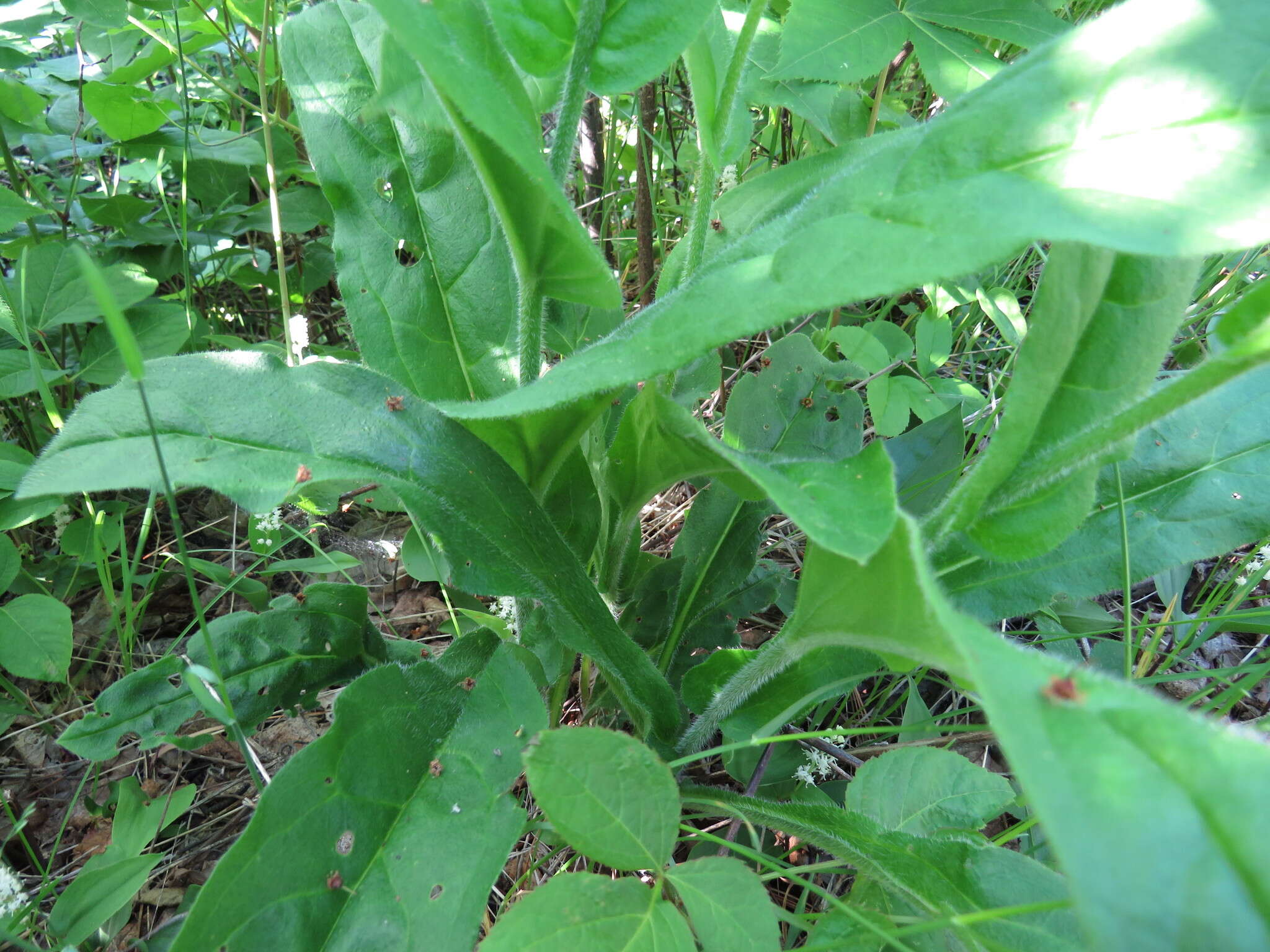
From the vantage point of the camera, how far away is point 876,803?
3.53 feet

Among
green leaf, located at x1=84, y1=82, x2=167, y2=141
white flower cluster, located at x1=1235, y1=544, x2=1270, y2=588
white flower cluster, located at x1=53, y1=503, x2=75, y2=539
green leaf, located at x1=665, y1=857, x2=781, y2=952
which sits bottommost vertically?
white flower cluster, located at x1=1235, y1=544, x2=1270, y2=588

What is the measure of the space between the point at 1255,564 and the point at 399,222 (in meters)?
1.74

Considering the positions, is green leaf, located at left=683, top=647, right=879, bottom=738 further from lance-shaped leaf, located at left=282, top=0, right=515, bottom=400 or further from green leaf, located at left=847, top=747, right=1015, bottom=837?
lance-shaped leaf, located at left=282, top=0, right=515, bottom=400

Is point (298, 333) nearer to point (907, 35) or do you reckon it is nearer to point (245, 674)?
point (245, 674)

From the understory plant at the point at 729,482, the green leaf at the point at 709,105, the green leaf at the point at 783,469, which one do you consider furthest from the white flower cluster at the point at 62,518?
the green leaf at the point at 709,105

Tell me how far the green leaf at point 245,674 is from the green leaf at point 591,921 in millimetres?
595

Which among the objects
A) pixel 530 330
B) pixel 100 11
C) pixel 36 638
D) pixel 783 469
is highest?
pixel 100 11

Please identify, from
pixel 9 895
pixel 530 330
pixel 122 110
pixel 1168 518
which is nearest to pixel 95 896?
pixel 9 895

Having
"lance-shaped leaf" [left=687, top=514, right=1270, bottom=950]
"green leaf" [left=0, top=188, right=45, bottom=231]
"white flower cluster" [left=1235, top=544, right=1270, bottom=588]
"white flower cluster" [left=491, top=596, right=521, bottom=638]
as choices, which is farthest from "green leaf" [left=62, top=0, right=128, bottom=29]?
"white flower cluster" [left=1235, top=544, right=1270, bottom=588]

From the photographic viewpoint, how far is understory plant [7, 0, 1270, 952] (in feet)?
2.10

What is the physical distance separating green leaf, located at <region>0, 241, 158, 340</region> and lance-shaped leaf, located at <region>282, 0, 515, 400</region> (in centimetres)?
72

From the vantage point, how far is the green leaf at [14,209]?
5.42 ft

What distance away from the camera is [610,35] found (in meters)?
0.99

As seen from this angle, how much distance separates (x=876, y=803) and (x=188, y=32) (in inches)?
123
